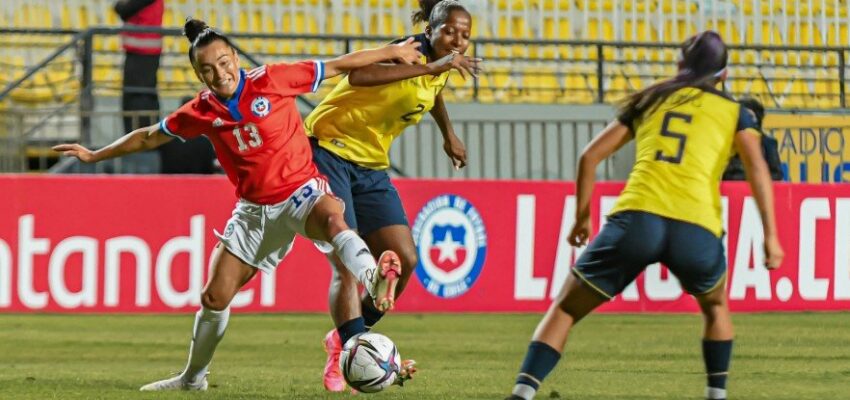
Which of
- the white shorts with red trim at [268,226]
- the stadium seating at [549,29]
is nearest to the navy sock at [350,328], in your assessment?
the white shorts with red trim at [268,226]

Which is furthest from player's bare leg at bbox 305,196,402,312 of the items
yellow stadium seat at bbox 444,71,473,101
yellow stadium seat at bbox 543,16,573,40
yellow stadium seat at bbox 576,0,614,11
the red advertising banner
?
yellow stadium seat at bbox 576,0,614,11

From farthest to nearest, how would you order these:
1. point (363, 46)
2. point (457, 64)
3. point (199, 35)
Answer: point (363, 46) → point (457, 64) → point (199, 35)

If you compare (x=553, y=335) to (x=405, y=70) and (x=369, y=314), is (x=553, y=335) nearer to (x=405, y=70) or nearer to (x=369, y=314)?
(x=405, y=70)

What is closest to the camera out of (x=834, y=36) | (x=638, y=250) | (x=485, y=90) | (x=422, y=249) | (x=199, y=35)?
(x=638, y=250)

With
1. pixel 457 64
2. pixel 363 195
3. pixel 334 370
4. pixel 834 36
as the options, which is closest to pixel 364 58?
pixel 457 64

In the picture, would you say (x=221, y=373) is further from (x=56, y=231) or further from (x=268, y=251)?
(x=56, y=231)

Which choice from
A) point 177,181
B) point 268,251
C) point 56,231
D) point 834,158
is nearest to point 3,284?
point 56,231

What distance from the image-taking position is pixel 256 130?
7789 millimetres

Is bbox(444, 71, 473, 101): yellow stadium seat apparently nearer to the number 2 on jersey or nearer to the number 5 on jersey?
the number 5 on jersey

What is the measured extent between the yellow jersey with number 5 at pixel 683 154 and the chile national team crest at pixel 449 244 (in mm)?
8094

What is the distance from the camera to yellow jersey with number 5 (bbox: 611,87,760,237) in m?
6.58

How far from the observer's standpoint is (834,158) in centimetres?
1617

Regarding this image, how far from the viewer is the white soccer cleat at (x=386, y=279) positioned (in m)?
7.03

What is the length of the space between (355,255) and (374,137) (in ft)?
4.51
